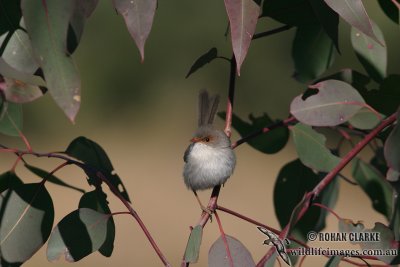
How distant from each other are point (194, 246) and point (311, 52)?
714 millimetres

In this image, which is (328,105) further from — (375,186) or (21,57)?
(21,57)

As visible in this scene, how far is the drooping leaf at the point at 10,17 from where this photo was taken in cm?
128

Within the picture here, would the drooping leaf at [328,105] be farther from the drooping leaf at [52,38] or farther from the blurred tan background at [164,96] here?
the blurred tan background at [164,96]

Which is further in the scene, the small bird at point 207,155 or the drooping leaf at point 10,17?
the small bird at point 207,155

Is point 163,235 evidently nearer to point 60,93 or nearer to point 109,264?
point 109,264

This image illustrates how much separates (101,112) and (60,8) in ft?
12.7

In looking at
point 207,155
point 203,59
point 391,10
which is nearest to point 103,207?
point 203,59

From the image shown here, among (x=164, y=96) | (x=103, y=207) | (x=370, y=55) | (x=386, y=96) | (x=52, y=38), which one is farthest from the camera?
(x=164, y=96)

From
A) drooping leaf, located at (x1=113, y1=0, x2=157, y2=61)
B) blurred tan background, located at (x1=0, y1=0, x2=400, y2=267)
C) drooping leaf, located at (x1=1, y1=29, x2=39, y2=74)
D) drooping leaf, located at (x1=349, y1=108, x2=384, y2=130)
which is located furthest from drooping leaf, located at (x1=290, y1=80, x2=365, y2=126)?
blurred tan background, located at (x1=0, y1=0, x2=400, y2=267)

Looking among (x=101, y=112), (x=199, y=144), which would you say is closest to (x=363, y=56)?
(x=199, y=144)

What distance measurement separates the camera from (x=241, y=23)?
3.86 feet

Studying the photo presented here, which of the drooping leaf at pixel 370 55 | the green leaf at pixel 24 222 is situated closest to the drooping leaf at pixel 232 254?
the green leaf at pixel 24 222

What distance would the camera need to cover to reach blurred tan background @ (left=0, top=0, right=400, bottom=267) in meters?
4.61

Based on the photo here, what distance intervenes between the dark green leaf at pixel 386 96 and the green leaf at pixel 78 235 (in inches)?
27.1
